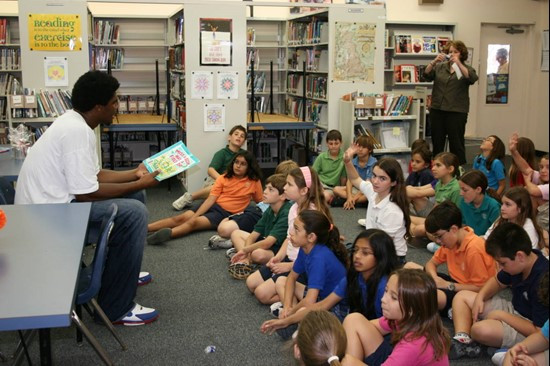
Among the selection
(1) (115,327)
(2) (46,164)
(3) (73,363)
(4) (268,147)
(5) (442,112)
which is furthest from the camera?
(4) (268,147)

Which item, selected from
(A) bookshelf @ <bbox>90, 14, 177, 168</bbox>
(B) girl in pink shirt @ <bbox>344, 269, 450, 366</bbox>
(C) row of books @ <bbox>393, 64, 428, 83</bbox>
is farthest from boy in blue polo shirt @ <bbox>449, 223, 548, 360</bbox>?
(C) row of books @ <bbox>393, 64, 428, 83</bbox>

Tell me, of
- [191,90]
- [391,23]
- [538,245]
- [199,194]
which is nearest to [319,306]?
[538,245]

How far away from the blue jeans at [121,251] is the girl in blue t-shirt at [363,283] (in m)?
0.82

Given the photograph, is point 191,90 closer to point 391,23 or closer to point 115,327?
point 115,327

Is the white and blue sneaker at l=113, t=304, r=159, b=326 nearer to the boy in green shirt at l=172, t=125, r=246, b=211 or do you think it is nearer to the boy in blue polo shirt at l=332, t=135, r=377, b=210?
A: the boy in green shirt at l=172, t=125, r=246, b=211

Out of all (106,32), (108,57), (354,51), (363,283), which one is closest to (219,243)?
(363,283)

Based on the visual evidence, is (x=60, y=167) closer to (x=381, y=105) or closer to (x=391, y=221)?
(x=391, y=221)

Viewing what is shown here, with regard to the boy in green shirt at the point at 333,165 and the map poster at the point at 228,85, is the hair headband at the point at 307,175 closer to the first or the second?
the boy in green shirt at the point at 333,165

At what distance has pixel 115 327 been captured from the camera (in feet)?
11.7

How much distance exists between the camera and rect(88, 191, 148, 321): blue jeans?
344 centimetres

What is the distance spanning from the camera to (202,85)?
22.5ft

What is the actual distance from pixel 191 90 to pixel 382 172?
133 inches

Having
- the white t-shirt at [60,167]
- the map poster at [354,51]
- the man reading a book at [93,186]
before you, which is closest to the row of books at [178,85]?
the map poster at [354,51]

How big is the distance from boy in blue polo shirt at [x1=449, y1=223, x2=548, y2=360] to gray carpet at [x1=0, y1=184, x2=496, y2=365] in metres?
0.14
